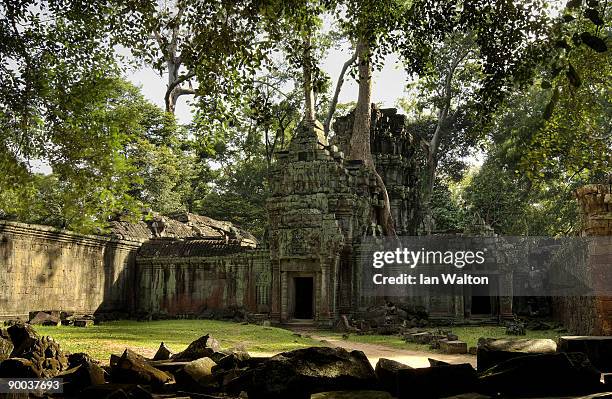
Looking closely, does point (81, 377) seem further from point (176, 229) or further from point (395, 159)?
point (395, 159)

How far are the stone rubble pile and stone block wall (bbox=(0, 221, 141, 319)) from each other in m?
11.8

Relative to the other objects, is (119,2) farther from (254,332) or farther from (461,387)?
(254,332)

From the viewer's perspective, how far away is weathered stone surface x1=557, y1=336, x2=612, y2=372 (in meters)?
6.52

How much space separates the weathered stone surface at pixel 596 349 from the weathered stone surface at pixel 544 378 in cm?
121

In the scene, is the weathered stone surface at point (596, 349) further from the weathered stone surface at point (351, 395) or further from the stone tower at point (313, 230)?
the stone tower at point (313, 230)

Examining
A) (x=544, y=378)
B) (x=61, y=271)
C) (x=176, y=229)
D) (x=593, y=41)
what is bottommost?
(x=544, y=378)

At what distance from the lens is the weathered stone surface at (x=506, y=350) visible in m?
6.15

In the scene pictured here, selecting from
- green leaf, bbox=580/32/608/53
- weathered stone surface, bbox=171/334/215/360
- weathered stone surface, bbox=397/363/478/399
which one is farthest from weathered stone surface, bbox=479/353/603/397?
weathered stone surface, bbox=171/334/215/360

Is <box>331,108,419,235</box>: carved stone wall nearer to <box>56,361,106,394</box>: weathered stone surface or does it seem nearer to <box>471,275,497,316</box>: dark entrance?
<box>471,275,497,316</box>: dark entrance

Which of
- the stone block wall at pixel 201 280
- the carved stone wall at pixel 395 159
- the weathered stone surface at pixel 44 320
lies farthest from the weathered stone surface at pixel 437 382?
the carved stone wall at pixel 395 159

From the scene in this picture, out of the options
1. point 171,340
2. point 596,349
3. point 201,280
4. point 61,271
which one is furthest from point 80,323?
point 596,349

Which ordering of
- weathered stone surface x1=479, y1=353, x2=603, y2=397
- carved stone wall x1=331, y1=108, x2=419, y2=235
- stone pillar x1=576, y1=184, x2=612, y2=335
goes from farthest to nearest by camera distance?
carved stone wall x1=331, y1=108, x2=419, y2=235, stone pillar x1=576, y1=184, x2=612, y2=335, weathered stone surface x1=479, y1=353, x2=603, y2=397

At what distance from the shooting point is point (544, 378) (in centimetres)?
524

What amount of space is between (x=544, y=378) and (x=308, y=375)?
6.90ft
